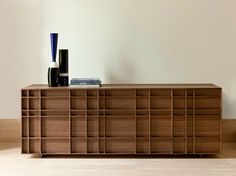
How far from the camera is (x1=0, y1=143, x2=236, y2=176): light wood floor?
3.02 metres

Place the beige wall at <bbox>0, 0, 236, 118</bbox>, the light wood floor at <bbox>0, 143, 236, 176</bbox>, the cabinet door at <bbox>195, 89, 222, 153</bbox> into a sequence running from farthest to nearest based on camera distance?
the beige wall at <bbox>0, 0, 236, 118</bbox> → the cabinet door at <bbox>195, 89, 222, 153</bbox> → the light wood floor at <bbox>0, 143, 236, 176</bbox>

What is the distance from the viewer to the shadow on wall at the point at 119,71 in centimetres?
392

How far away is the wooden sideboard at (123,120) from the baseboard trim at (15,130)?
52 centimetres

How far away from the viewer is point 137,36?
12.8 feet

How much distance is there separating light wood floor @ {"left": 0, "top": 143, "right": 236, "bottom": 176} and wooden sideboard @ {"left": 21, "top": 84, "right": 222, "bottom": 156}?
0.09 metres

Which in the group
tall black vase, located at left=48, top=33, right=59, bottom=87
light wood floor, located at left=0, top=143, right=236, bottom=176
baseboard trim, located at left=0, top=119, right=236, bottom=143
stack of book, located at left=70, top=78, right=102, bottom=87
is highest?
tall black vase, located at left=48, top=33, right=59, bottom=87

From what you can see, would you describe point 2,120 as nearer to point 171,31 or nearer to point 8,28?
point 8,28

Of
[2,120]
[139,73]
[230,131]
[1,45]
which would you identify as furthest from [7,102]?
[230,131]

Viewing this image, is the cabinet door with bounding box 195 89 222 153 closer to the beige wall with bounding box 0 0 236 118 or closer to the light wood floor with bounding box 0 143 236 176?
the light wood floor with bounding box 0 143 236 176

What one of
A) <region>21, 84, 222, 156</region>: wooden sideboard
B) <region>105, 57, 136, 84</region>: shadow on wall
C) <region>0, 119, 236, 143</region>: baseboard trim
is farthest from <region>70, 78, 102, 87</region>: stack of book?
<region>0, 119, 236, 143</region>: baseboard trim

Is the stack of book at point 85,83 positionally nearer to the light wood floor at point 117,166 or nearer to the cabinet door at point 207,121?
the light wood floor at point 117,166

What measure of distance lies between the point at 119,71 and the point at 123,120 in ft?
2.00

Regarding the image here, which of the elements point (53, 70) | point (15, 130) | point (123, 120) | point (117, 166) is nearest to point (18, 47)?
point (53, 70)

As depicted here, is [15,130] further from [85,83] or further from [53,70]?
[85,83]
